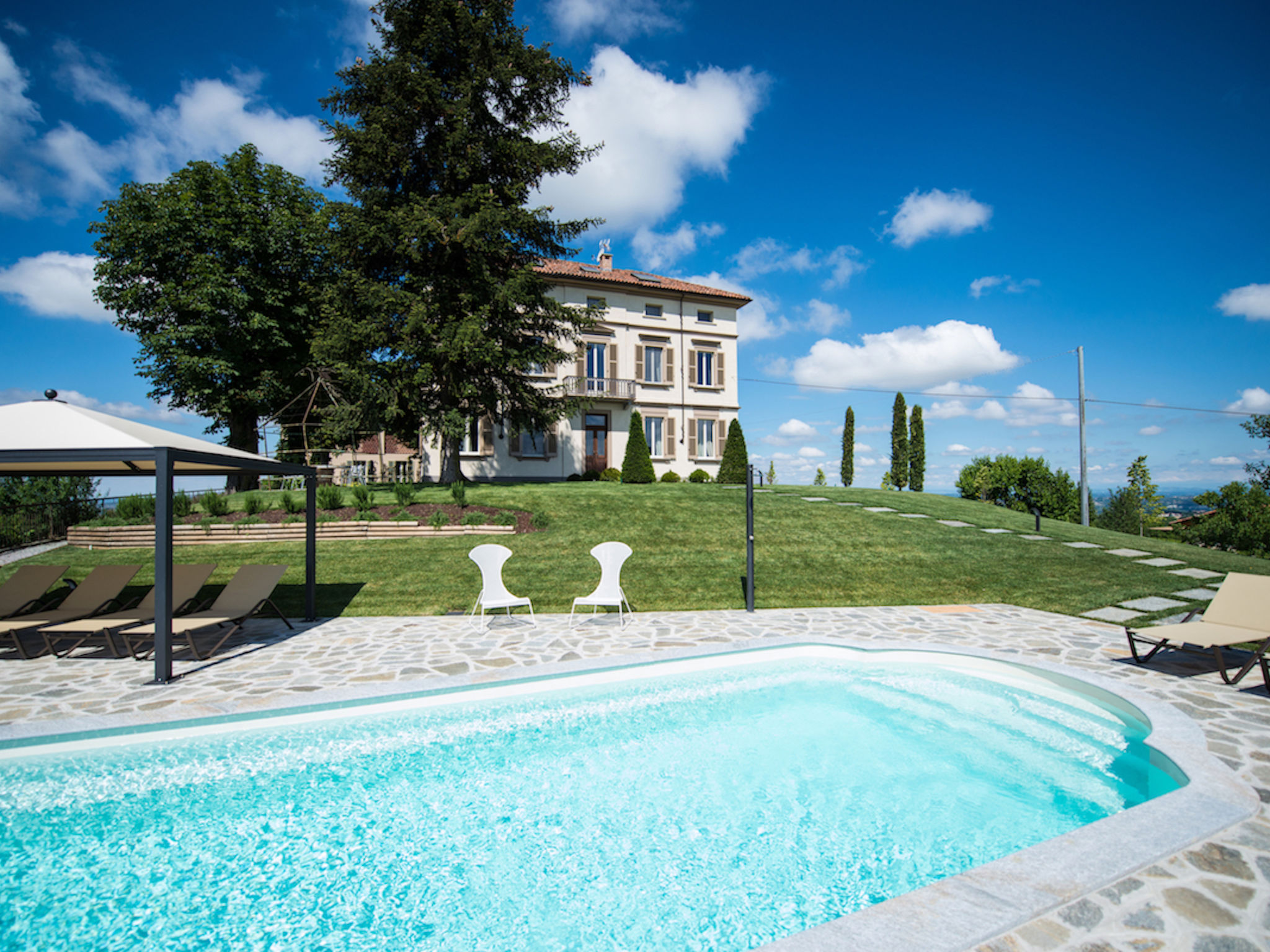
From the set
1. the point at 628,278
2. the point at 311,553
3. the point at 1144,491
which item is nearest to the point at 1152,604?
the point at 311,553

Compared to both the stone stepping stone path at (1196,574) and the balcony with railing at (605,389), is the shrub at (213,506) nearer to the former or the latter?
the balcony with railing at (605,389)

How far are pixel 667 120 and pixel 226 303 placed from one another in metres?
18.0

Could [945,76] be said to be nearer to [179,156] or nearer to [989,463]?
[179,156]

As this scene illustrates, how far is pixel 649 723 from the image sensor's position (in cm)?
520

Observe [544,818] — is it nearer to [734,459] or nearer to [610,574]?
[610,574]

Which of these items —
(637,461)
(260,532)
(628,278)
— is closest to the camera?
(260,532)

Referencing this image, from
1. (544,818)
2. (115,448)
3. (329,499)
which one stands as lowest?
(544,818)

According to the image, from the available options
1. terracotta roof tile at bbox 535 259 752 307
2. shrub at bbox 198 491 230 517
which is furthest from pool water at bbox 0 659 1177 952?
terracotta roof tile at bbox 535 259 752 307

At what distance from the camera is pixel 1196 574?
10406 mm

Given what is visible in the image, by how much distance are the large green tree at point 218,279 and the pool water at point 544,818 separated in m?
20.1

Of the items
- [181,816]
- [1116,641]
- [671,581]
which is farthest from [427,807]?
[1116,641]

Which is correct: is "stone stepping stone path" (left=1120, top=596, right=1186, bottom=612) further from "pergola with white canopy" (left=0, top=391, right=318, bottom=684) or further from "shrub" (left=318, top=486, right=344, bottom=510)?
"shrub" (left=318, top=486, right=344, bottom=510)

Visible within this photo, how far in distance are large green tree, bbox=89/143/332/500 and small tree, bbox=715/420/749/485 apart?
54.6 feet

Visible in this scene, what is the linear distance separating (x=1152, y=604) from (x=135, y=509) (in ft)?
66.0
